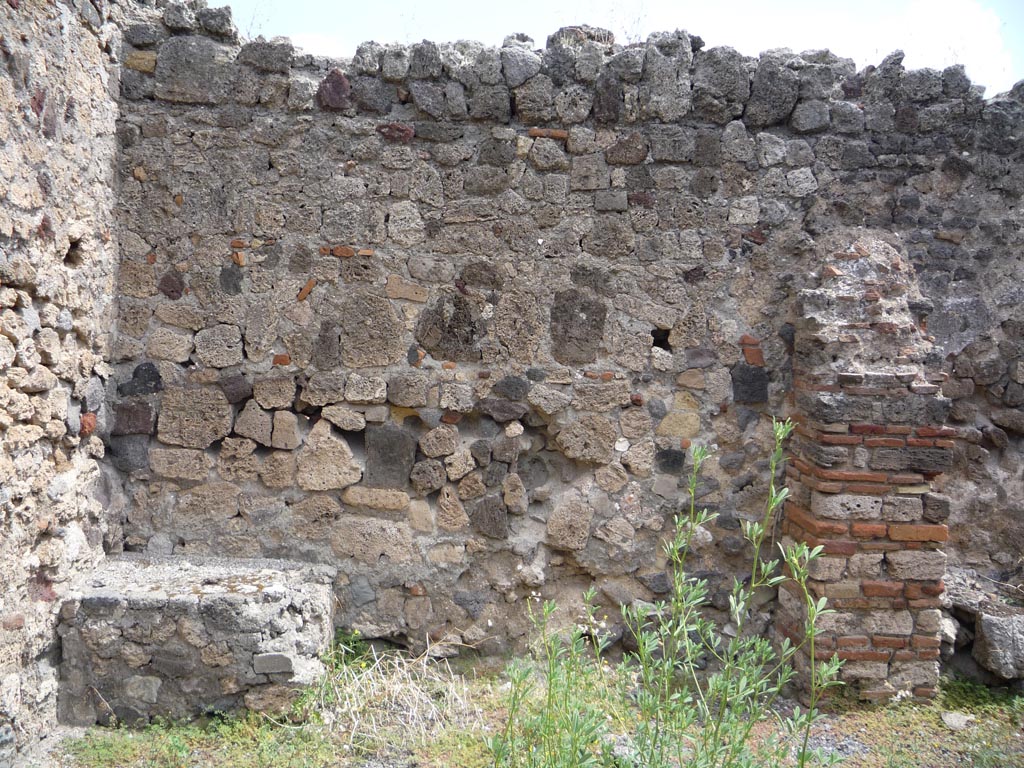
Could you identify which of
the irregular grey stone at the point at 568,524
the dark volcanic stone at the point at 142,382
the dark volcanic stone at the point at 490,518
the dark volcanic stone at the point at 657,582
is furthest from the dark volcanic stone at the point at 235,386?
the dark volcanic stone at the point at 657,582

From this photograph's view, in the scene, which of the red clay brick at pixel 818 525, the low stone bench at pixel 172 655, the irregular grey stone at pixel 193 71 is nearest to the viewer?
the low stone bench at pixel 172 655

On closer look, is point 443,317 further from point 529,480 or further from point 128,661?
point 128,661

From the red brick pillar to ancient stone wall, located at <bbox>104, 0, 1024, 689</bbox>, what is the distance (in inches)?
9.0

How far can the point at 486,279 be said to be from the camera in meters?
3.60

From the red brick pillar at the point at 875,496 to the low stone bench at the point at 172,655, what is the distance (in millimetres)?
2312

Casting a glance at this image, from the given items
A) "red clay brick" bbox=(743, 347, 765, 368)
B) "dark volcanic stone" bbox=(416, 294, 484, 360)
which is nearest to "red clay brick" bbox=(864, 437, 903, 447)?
"red clay brick" bbox=(743, 347, 765, 368)

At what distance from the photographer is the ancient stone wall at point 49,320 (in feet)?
8.98

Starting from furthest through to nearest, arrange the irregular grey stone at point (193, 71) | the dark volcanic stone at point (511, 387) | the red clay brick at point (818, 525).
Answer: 1. the dark volcanic stone at point (511, 387)
2. the irregular grey stone at point (193, 71)
3. the red clay brick at point (818, 525)

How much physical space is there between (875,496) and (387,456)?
2.22 meters

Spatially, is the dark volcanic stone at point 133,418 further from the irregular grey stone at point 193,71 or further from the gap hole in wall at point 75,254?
the irregular grey stone at point 193,71

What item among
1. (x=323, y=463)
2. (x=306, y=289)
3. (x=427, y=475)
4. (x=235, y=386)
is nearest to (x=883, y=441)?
(x=427, y=475)

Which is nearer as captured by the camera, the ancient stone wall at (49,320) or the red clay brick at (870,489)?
the ancient stone wall at (49,320)

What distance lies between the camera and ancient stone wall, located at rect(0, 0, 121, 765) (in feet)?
8.98

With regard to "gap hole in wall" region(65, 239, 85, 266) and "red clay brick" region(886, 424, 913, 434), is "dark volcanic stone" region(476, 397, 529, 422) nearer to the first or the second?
"red clay brick" region(886, 424, 913, 434)
